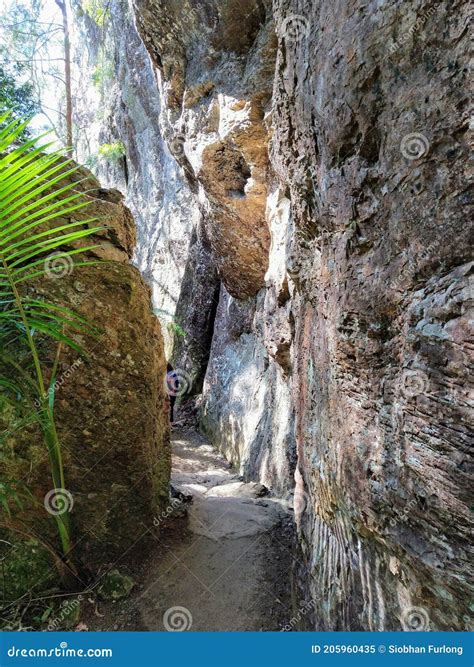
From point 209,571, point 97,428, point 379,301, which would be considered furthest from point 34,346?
point 209,571

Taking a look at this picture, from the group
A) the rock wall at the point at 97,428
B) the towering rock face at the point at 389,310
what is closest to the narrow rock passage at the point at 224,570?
the rock wall at the point at 97,428

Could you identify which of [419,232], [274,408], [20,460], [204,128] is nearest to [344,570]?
[419,232]

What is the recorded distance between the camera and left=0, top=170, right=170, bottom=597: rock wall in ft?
7.84

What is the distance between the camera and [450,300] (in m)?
1.19

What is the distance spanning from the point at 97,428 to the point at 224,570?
1.37 metres

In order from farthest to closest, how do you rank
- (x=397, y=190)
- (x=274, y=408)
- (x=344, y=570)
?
1. (x=274, y=408)
2. (x=344, y=570)
3. (x=397, y=190)

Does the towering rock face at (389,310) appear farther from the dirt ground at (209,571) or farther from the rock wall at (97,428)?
the rock wall at (97,428)

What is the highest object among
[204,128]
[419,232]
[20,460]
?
[204,128]

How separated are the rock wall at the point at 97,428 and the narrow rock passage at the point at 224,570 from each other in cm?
35

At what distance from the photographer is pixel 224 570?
2.89 meters

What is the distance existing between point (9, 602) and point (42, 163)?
7.80 ft

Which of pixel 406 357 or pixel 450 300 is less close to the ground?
pixel 450 300

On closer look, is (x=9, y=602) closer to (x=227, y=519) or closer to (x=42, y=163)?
(x=227, y=519)

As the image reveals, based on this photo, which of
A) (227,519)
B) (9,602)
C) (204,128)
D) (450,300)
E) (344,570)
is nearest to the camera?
(450,300)
